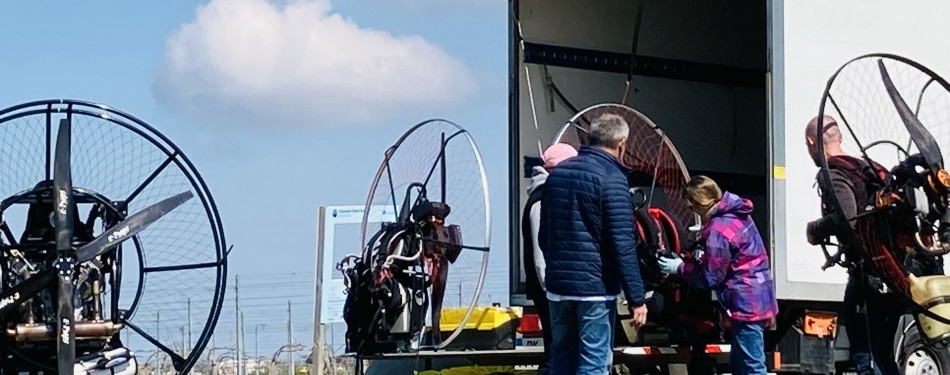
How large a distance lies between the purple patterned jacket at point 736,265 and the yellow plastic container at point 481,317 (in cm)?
243

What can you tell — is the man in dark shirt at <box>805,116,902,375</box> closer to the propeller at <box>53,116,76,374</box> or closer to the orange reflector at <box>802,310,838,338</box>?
the orange reflector at <box>802,310,838,338</box>

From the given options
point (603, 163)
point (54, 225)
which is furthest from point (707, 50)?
point (54, 225)

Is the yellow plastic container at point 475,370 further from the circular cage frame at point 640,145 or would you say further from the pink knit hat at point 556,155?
the pink knit hat at point 556,155

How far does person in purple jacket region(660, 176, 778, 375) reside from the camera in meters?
9.08

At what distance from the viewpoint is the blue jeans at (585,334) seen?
8.27 meters

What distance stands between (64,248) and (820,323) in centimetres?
467

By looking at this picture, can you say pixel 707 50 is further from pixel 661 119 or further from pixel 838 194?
pixel 838 194

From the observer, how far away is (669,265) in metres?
9.66

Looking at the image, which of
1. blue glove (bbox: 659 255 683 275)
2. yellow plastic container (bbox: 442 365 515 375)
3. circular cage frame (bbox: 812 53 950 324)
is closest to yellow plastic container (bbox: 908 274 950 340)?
circular cage frame (bbox: 812 53 950 324)

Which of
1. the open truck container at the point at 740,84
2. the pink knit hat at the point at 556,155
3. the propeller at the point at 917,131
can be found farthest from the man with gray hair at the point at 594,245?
the propeller at the point at 917,131

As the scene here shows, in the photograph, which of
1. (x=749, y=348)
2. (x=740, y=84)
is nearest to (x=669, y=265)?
(x=749, y=348)

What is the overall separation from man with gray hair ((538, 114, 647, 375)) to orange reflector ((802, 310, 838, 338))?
1.99 meters

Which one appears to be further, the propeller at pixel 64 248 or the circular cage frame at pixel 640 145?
the circular cage frame at pixel 640 145

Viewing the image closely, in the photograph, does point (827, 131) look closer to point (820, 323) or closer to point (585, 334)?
point (820, 323)
